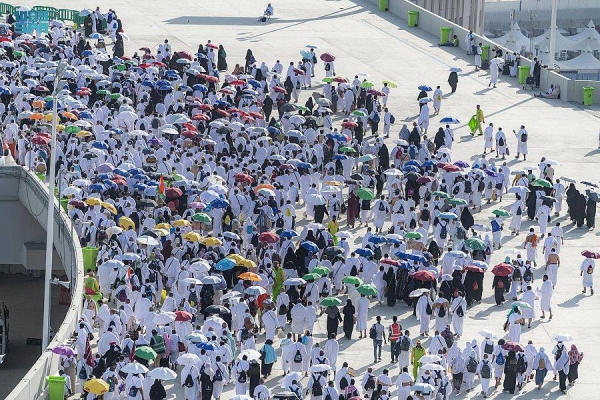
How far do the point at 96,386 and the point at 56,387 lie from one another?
128 centimetres

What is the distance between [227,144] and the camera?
45938 mm

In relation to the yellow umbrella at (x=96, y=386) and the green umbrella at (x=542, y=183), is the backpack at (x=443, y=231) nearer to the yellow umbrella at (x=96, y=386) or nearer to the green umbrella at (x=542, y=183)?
the green umbrella at (x=542, y=183)

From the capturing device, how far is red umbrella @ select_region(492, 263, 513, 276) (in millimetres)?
36469

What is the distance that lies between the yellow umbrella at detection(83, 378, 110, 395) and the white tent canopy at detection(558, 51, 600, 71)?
231 ft

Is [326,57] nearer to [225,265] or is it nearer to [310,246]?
[310,246]

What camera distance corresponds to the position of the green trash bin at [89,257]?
37031 mm

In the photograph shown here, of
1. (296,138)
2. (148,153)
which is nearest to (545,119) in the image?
(296,138)

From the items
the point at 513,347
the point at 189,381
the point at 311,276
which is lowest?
the point at 189,381

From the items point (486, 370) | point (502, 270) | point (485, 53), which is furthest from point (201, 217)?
point (485, 53)

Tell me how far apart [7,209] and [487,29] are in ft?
228

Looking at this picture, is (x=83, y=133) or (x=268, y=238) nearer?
(x=268, y=238)

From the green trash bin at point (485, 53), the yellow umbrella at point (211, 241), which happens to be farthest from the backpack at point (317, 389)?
the green trash bin at point (485, 53)

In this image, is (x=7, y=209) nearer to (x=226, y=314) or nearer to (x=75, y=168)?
(x=75, y=168)

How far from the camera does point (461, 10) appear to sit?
79125mm
